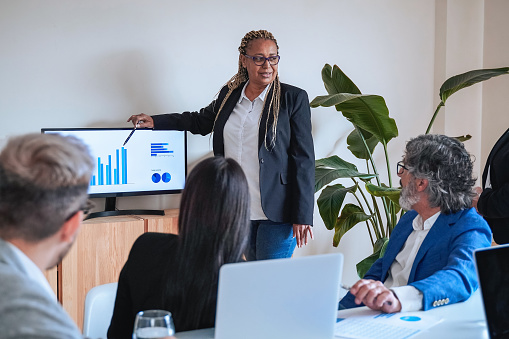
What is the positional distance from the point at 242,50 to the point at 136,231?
1.08 meters

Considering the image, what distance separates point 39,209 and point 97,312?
96 centimetres

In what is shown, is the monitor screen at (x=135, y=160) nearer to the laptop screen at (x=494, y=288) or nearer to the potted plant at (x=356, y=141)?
the potted plant at (x=356, y=141)

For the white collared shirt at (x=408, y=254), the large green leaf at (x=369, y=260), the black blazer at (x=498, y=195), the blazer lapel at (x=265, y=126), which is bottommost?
the large green leaf at (x=369, y=260)

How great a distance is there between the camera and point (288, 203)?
10.1 feet

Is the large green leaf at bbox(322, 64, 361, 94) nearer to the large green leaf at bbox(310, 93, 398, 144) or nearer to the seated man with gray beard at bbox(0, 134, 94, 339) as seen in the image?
the large green leaf at bbox(310, 93, 398, 144)

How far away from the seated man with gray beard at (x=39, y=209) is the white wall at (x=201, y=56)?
7.83 feet

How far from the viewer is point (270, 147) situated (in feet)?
9.93

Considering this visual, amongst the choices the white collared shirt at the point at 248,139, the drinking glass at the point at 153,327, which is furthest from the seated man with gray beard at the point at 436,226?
the drinking glass at the point at 153,327

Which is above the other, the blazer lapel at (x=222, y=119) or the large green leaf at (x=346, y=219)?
the blazer lapel at (x=222, y=119)

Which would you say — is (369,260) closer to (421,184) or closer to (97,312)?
(421,184)

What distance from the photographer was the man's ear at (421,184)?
7.46ft

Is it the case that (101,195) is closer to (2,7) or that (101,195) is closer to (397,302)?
(2,7)

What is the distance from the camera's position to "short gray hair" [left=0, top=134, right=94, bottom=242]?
3.64 ft

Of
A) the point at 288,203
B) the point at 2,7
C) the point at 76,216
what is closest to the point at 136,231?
the point at 288,203
